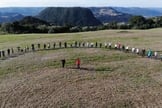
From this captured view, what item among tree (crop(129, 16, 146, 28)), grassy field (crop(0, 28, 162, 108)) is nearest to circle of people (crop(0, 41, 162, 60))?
grassy field (crop(0, 28, 162, 108))

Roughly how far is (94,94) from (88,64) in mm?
11362

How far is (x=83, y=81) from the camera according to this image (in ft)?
100

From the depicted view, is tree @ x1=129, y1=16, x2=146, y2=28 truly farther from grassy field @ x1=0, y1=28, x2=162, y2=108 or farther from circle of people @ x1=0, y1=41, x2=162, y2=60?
grassy field @ x1=0, y1=28, x2=162, y2=108

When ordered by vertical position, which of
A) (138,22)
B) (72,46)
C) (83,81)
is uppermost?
(138,22)

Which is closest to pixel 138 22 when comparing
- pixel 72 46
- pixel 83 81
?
pixel 72 46

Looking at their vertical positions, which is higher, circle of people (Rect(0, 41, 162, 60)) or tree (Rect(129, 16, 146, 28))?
tree (Rect(129, 16, 146, 28))

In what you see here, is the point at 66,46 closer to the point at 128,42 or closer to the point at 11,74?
the point at 128,42

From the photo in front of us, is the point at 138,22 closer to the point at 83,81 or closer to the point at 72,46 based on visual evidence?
the point at 72,46

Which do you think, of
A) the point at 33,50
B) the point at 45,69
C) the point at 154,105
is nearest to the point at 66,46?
the point at 33,50

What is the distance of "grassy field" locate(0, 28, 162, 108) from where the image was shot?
2519cm

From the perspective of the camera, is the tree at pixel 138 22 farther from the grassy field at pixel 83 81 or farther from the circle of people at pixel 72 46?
the grassy field at pixel 83 81

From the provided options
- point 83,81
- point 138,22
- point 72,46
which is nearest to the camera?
point 83,81

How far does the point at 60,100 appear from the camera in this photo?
83.6ft

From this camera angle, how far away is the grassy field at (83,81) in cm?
2519
